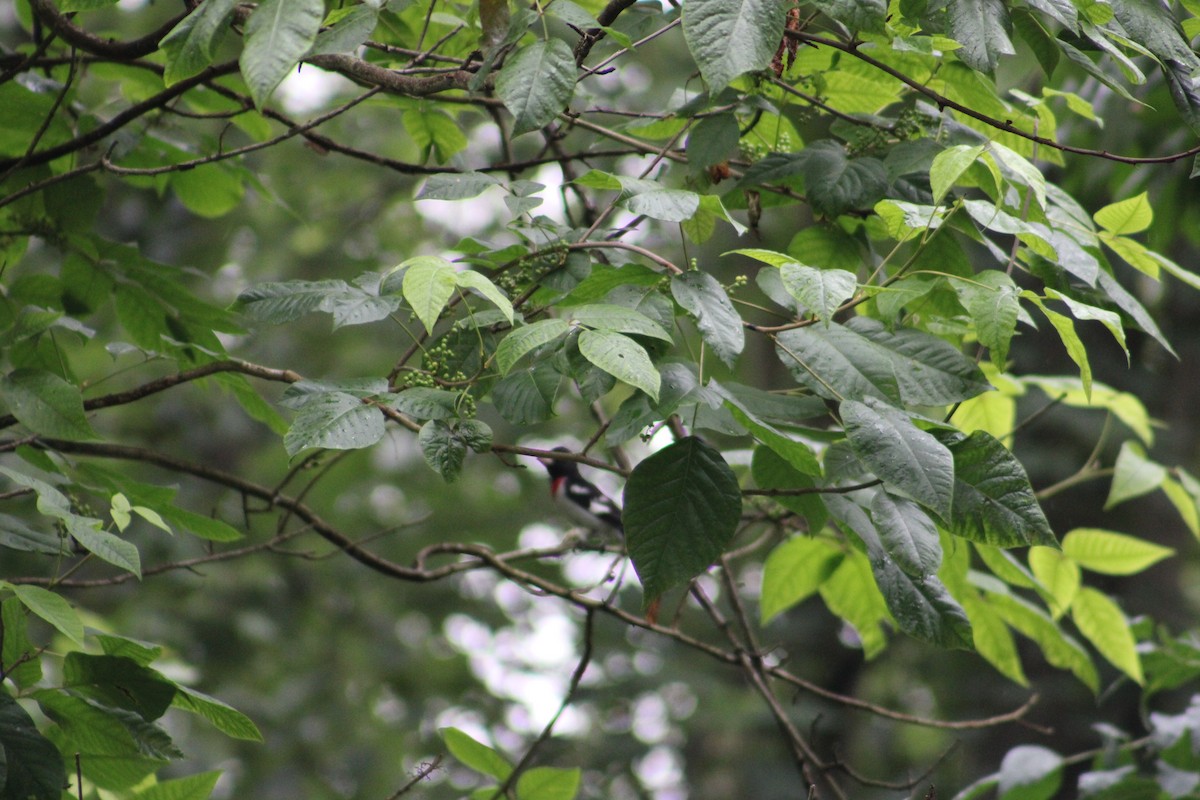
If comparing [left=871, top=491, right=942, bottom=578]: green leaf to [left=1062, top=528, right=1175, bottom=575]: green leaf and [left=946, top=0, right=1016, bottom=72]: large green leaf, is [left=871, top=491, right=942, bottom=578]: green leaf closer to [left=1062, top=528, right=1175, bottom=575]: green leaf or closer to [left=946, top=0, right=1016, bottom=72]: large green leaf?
[left=946, top=0, right=1016, bottom=72]: large green leaf

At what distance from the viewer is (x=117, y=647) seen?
1.65m

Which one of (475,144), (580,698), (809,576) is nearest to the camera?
(809,576)

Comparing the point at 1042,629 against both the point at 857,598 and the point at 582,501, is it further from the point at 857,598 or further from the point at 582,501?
the point at 582,501

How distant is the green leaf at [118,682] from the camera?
1.64 m

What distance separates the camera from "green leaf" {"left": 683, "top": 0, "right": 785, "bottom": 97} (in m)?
1.37

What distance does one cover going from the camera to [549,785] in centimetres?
206

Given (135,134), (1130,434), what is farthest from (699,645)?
(1130,434)

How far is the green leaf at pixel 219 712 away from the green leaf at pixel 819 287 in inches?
43.8

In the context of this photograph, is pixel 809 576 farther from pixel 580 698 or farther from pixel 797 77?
pixel 580 698

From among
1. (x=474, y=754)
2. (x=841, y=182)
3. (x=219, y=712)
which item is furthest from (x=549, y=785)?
(x=841, y=182)

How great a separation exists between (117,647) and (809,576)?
58.3 inches

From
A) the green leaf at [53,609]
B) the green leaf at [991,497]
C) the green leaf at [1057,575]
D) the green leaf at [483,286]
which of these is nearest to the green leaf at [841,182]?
the green leaf at [991,497]

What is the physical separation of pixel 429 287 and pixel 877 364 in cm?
66

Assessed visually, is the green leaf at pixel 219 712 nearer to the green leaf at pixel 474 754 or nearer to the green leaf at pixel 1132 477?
the green leaf at pixel 474 754
